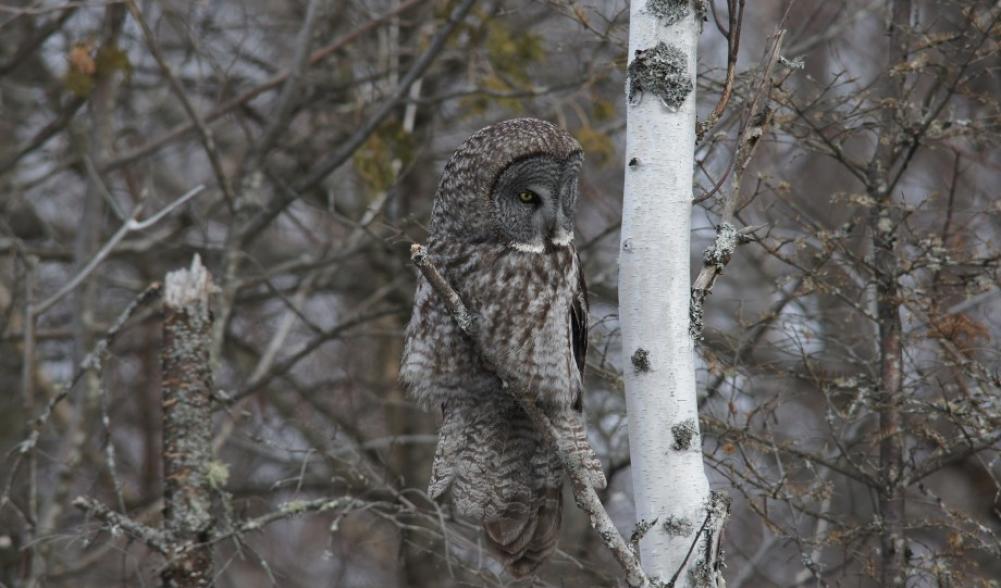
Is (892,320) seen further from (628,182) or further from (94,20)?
(94,20)

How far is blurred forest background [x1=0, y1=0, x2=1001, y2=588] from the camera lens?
12.5 feet

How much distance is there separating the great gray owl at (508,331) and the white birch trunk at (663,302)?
680mm

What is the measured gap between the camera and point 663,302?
285 cm

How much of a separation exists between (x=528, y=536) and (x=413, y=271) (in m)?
1.98

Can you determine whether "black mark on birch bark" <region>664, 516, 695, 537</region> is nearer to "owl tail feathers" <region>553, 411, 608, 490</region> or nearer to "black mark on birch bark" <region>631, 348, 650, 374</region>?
"black mark on birch bark" <region>631, 348, 650, 374</region>

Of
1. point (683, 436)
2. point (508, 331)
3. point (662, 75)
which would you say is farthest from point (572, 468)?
point (662, 75)

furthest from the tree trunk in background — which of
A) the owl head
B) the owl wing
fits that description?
the owl wing

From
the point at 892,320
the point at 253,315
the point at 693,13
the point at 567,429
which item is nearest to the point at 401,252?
the point at 253,315

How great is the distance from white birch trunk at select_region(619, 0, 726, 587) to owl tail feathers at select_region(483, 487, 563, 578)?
1168mm

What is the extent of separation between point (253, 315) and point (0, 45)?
93.2 inches

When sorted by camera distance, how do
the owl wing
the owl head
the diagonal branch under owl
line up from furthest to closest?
the owl wing, the owl head, the diagonal branch under owl

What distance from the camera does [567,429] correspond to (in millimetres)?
3834

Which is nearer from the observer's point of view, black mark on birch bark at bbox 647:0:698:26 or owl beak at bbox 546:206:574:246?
black mark on birch bark at bbox 647:0:698:26

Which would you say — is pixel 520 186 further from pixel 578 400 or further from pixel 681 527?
pixel 681 527
